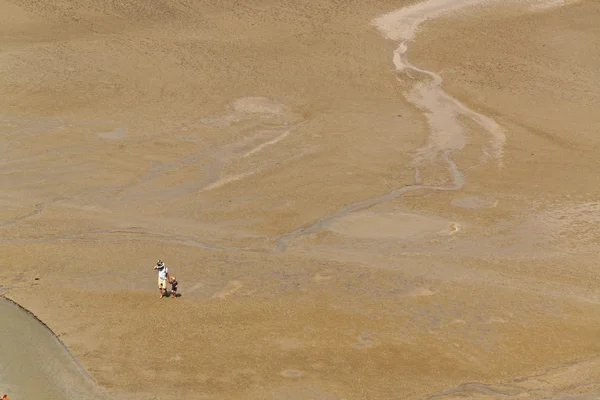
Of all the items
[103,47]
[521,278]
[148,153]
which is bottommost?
[521,278]

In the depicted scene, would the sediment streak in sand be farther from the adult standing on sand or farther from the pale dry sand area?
the adult standing on sand

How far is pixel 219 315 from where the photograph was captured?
49.5 feet

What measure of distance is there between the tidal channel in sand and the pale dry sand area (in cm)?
14

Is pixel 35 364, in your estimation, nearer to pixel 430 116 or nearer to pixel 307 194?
pixel 307 194

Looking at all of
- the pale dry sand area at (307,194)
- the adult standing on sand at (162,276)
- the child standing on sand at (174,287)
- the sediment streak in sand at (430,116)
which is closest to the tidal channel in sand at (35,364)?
the pale dry sand area at (307,194)

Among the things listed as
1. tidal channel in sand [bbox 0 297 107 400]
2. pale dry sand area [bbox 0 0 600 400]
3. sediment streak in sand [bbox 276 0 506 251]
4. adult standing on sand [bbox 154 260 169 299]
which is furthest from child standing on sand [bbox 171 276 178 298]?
sediment streak in sand [bbox 276 0 506 251]

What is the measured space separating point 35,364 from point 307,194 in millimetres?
8778

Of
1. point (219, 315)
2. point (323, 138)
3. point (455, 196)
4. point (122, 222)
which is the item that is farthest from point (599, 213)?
point (122, 222)

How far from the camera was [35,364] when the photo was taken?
46.0 ft

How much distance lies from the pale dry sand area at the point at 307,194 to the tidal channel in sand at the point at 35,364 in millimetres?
140

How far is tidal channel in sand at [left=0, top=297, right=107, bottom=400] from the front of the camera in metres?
13.2

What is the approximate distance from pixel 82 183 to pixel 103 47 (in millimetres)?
10560

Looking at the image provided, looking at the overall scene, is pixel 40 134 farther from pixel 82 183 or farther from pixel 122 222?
pixel 122 222

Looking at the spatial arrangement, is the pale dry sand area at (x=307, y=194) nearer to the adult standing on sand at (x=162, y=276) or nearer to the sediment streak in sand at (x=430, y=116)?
the sediment streak in sand at (x=430, y=116)
